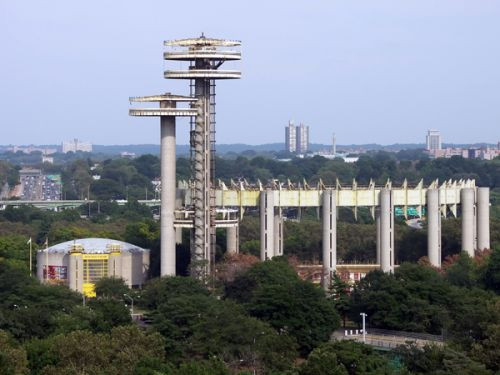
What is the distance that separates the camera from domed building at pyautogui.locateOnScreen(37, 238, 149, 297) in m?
71.0

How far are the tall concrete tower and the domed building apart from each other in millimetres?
4037

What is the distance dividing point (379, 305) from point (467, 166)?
122 metres

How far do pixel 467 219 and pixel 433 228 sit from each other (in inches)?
72.7

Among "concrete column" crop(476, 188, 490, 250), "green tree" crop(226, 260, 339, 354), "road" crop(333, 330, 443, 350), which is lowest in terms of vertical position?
"road" crop(333, 330, 443, 350)

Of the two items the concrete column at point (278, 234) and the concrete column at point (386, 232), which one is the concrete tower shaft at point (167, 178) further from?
the concrete column at point (386, 232)

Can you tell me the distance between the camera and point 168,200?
2731 inches

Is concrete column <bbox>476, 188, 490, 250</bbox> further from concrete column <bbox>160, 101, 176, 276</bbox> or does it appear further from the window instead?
the window

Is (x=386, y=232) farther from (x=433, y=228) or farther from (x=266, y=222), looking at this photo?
(x=266, y=222)

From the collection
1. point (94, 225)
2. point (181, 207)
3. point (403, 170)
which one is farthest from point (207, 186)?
point (403, 170)

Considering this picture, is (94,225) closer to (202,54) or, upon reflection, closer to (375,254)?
(375,254)

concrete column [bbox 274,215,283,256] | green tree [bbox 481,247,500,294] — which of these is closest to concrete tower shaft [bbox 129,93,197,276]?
concrete column [bbox 274,215,283,256]

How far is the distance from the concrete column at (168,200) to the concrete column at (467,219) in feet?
43.5

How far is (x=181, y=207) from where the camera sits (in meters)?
70.7


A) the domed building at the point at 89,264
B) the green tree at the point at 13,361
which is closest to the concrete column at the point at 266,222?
the domed building at the point at 89,264
